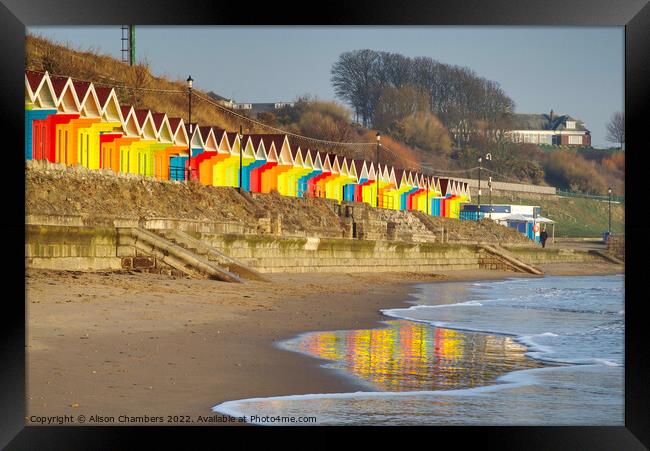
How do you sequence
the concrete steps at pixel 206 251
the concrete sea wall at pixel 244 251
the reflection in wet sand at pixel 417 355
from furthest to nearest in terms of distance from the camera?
the concrete steps at pixel 206 251 < the concrete sea wall at pixel 244 251 < the reflection in wet sand at pixel 417 355

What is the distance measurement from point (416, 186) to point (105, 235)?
59.5m

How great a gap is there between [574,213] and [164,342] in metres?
102

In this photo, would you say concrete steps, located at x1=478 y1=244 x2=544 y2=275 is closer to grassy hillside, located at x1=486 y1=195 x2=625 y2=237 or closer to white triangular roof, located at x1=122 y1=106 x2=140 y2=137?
white triangular roof, located at x1=122 y1=106 x2=140 y2=137

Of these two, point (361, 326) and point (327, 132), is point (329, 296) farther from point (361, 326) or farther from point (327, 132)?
point (327, 132)

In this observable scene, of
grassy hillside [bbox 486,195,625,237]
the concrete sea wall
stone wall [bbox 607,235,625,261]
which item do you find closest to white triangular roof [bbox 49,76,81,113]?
the concrete sea wall

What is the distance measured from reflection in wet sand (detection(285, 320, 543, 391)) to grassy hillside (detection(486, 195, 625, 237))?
91.3 meters

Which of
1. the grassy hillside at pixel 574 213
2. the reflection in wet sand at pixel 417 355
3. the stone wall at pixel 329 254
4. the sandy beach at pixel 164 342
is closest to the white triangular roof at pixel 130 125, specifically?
the stone wall at pixel 329 254

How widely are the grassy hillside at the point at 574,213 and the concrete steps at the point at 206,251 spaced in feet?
272

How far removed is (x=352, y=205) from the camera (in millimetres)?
56375

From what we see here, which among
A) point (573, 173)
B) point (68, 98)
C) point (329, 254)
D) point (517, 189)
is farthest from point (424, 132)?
point (68, 98)

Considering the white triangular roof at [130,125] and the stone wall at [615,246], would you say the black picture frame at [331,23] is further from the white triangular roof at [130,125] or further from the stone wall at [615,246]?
the stone wall at [615,246]

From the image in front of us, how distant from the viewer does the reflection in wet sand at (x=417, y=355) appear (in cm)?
973

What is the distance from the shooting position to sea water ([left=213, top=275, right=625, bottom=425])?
7805mm

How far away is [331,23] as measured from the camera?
6070mm
